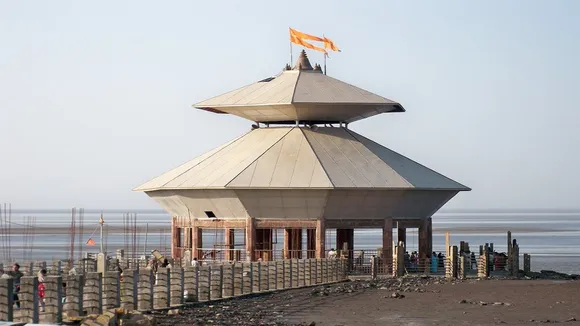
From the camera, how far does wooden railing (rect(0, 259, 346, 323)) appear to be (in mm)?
27531

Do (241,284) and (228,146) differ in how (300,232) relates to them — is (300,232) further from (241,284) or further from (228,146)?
(241,284)

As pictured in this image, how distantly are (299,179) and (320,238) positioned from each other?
8.68 feet

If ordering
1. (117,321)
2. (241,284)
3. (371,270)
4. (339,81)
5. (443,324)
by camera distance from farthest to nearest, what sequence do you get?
(339,81), (371,270), (241,284), (443,324), (117,321)

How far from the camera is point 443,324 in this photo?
31.9m

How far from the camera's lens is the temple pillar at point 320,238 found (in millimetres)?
53250

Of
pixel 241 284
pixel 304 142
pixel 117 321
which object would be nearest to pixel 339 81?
pixel 304 142

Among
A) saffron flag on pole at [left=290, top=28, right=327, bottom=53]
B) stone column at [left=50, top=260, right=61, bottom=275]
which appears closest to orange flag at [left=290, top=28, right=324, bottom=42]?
saffron flag on pole at [left=290, top=28, right=327, bottom=53]

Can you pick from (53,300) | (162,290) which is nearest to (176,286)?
(162,290)

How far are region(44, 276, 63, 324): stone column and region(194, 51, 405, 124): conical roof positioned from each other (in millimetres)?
27123

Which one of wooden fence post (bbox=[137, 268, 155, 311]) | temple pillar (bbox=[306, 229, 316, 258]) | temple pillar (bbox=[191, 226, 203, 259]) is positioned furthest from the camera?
temple pillar (bbox=[306, 229, 316, 258])

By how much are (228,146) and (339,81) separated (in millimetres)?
5872

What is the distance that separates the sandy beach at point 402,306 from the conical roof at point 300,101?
33.9 ft

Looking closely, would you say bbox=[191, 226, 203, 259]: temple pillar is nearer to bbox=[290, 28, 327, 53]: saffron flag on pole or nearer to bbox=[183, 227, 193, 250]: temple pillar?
bbox=[183, 227, 193, 250]: temple pillar

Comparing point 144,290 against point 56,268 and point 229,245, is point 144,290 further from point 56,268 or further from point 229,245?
point 229,245
